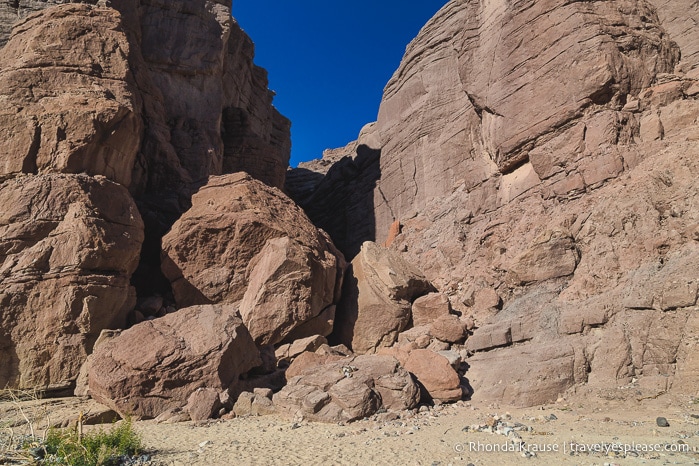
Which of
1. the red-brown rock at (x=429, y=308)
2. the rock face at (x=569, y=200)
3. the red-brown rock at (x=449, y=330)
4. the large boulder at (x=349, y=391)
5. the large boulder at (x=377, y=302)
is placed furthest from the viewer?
the large boulder at (x=377, y=302)

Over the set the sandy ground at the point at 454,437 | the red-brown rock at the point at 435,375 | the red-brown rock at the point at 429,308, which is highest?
the red-brown rock at the point at 429,308

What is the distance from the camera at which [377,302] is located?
15.1 m

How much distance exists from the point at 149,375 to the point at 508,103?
14029 millimetres

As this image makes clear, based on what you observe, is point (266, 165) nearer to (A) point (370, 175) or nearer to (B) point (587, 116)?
(A) point (370, 175)

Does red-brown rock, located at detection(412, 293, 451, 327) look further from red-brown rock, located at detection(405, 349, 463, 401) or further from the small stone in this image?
the small stone

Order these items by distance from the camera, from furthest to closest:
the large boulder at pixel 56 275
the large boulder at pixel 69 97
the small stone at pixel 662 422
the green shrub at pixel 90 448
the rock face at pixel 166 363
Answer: the large boulder at pixel 69 97 → the large boulder at pixel 56 275 → the rock face at pixel 166 363 → the small stone at pixel 662 422 → the green shrub at pixel 90 448

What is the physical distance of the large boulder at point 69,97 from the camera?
45.6ft

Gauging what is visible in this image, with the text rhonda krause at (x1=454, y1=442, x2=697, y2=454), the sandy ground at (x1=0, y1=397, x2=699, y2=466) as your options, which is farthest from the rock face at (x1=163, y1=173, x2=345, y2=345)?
the text rhonda krause at (x1=454, y1=442, x2=697, y2=454)

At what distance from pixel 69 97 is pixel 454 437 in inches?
572

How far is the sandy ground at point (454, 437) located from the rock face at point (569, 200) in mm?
968

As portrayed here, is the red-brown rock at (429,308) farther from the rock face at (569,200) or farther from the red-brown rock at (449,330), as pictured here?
the red-brown rock at (449,330)

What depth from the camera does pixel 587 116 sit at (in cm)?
1422

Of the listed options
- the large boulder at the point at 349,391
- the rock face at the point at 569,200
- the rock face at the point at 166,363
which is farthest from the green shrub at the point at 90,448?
the rock face at the point at 569,200

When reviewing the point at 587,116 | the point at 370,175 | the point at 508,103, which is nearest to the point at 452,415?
the point at 587,116
